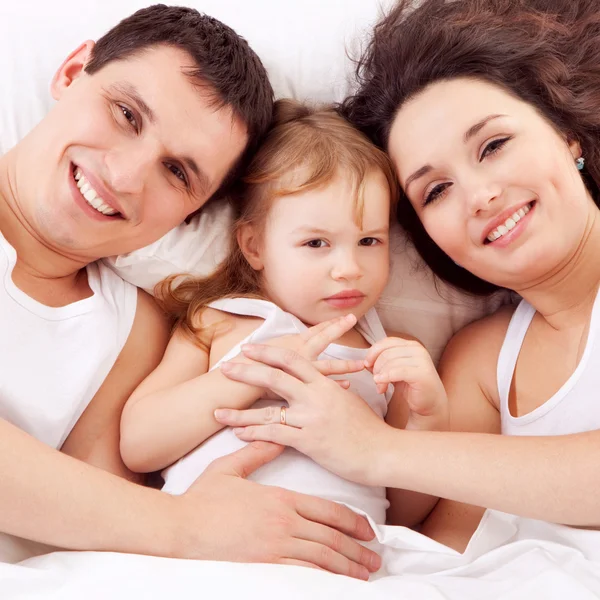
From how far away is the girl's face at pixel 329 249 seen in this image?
4.73 ft

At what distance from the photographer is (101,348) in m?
1.46

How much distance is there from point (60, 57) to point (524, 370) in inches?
49.5

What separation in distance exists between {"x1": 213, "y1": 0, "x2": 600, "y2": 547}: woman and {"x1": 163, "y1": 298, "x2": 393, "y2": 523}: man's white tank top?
0.19 feet

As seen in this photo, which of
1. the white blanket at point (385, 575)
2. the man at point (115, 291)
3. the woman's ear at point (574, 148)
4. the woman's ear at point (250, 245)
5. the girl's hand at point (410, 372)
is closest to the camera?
the white blanket at point (385, 575)

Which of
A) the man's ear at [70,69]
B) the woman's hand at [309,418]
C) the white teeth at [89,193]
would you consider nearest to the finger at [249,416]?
the woman's hand at [309,418]

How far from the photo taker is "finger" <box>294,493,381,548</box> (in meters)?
1.26

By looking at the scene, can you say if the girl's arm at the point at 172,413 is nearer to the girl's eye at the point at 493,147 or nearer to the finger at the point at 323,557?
the finger at the point at 323,557

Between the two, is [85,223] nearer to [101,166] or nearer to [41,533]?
[101,166]

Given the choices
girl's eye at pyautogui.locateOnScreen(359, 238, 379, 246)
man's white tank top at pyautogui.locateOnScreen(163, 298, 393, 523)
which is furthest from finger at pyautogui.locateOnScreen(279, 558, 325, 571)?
girl's eye at pyautogui.locateOnScreen(359, 238, 379, 246)

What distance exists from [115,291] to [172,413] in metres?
0.35

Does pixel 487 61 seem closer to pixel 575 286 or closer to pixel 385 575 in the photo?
pixel 575 286

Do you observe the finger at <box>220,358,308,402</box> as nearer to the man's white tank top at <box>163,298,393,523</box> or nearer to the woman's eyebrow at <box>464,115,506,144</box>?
the man's white tank top at <box>163,298,393,523</box>

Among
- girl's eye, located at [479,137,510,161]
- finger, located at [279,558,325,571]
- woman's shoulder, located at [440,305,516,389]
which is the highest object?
girl's eye, located at [479,137,510,161]

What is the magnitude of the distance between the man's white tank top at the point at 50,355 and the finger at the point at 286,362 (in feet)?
1.02
